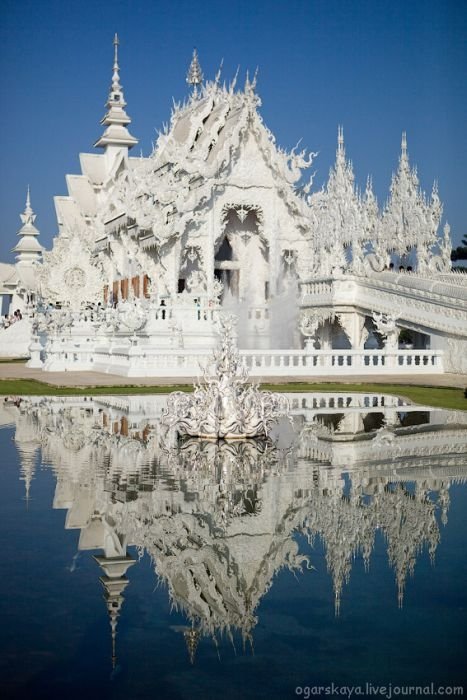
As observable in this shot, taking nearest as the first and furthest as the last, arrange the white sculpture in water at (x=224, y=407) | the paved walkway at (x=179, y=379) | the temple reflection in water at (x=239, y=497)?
the temple reflection in water at (x=239, y=497)
the white sculpture in water at (x=224, y=407)
the paved walkway at (x=179, y=379)

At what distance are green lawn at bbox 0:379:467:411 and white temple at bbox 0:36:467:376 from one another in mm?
3595

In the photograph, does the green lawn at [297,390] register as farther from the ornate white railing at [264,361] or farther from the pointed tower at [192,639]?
the pointed tower at [192,639]

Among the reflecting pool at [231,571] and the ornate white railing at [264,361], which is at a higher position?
Answer: the ornate white railing at [264,361]

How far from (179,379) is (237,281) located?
12.4 m

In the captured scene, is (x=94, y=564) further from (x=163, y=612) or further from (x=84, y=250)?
(x=84, y=250)

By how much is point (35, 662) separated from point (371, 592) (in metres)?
2.07

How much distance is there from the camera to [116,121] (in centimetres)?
4916

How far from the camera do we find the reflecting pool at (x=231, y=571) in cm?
456

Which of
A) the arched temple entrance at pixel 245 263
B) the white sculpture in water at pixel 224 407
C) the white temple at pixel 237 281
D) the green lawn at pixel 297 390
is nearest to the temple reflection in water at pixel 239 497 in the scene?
the white sculpture in water at pixel 224 407

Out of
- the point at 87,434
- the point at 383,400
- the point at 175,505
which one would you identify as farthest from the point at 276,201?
the point at 175,505

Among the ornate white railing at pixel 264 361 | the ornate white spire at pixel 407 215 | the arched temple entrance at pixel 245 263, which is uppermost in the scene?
the ornate white spire at pixel 407 215

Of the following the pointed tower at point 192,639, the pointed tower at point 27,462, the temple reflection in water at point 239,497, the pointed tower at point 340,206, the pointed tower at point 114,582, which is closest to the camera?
the pointed tower at point 192,639

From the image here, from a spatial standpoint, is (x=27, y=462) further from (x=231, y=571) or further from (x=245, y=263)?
(x=245, y=263)

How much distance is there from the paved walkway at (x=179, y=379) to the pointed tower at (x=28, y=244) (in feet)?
114
